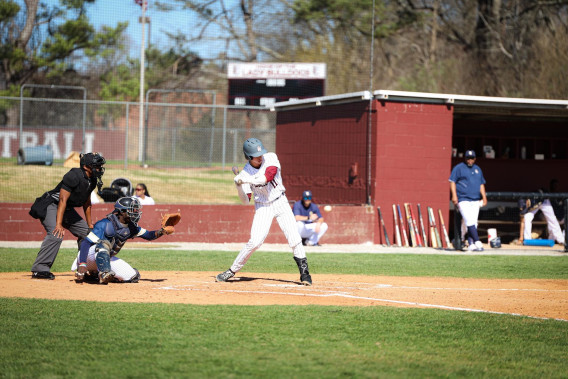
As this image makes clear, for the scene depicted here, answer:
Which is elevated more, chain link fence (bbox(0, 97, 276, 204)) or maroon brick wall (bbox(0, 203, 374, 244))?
chain link fence (bbox(0, 97, 276, 204))

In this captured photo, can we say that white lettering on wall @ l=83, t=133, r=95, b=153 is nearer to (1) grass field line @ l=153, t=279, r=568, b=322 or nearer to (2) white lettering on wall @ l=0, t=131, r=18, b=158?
(2) white lettering on wall @ l=0, t=131, r=18, b=158

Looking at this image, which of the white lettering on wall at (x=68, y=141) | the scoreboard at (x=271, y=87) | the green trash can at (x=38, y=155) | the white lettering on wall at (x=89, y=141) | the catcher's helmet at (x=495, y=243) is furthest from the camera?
the scoreboard at (x=271, y=87)

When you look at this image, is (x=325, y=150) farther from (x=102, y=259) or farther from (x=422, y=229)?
(x=102, y=259)

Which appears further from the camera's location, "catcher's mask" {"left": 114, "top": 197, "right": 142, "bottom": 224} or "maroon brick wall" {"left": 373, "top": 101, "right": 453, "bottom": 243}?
"maroon brick wall" {"left": 373, "top": 101, "right": 453, "bottom": 243}

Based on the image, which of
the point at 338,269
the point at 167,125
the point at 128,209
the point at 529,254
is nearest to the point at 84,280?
the point at 128,209

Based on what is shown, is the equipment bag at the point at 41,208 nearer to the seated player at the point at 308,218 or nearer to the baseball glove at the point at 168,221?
the baseball glove at the point at 168,221

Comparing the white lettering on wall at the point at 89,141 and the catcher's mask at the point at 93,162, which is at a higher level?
the white lettering on wall at the point at 89,141

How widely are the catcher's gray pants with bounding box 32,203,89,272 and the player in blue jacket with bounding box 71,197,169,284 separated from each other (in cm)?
43

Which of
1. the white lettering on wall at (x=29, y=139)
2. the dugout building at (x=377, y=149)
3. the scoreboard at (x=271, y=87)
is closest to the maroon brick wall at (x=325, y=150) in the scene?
the dugout building at (x=377, y=149)

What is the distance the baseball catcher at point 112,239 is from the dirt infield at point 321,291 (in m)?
0.19

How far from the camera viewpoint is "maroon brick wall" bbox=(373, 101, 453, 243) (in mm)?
17453

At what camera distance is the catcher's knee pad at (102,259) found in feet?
30.2

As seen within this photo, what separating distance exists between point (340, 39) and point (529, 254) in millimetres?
23442

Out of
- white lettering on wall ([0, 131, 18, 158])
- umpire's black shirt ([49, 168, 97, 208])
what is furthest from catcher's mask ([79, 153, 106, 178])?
white lettering on wall ([0, 131, 18, 158])
